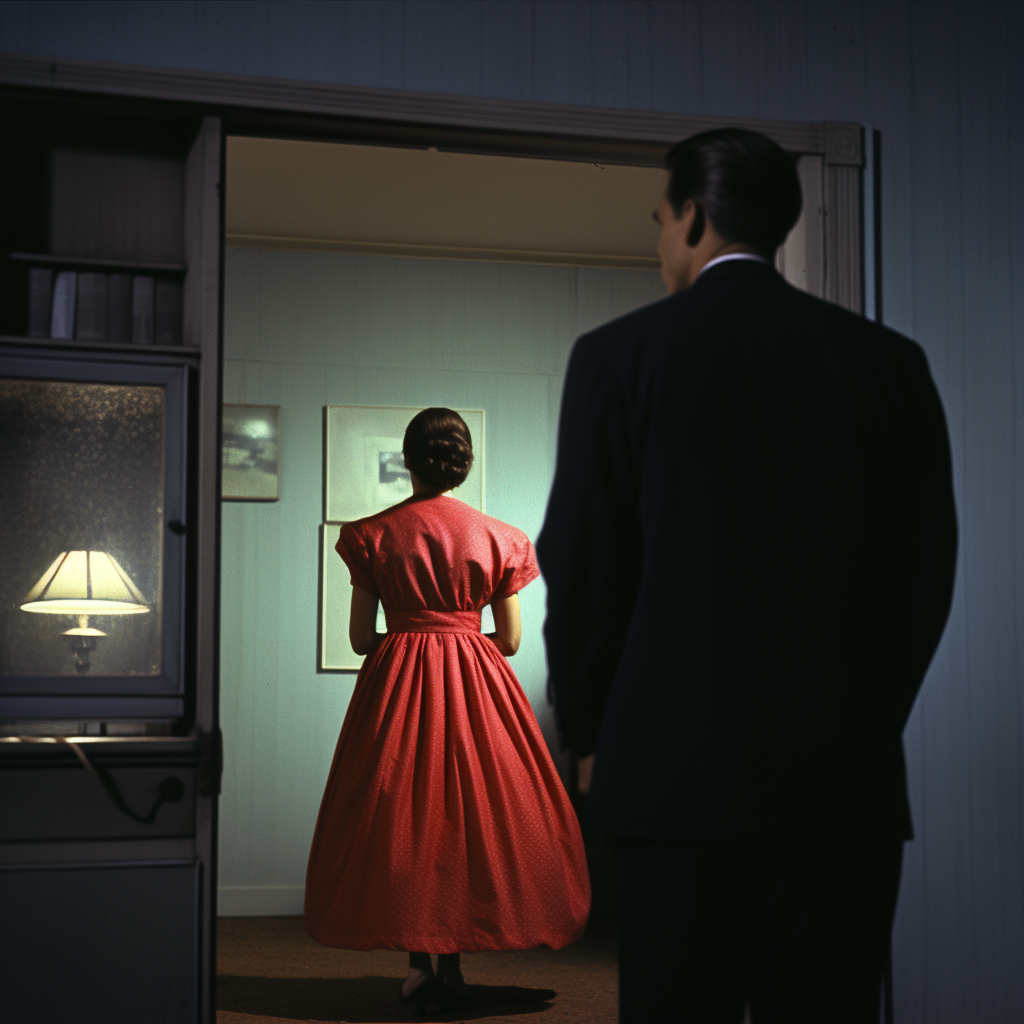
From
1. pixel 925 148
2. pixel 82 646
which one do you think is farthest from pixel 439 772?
pixel 925 148

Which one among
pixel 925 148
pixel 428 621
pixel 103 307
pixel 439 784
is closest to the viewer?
pixel 103 307

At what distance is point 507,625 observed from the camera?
3350 millimetres

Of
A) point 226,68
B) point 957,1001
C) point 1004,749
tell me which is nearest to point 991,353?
point 1004,749

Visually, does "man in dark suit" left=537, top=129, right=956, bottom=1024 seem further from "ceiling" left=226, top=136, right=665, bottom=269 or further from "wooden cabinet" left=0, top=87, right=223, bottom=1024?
"ceiling" left=226, top=136, right=665, bottom=269

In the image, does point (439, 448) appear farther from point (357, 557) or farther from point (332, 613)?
point (332, 613)

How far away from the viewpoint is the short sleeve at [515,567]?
3.34m

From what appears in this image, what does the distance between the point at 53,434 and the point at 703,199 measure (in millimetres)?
1455

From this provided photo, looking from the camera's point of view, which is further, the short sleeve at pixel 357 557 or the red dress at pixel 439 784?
the short sleeve at pixel 357 557

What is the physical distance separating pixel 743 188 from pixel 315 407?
3.48 meters

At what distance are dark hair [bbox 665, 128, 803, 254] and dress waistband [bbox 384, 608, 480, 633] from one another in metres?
2.01

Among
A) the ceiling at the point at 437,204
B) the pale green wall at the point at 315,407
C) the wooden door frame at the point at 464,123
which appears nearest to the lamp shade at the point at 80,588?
the wooden door frame at the point at 464,123

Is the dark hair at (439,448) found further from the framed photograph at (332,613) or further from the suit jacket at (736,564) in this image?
the suit jacket at (736,564)

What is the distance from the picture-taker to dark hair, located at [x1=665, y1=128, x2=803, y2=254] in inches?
53.0

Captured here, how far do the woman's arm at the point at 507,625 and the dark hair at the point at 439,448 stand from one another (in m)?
0.37
